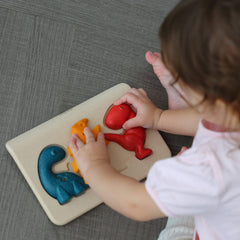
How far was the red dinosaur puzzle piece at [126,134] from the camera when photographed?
60cm

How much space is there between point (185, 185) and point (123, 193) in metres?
0.11

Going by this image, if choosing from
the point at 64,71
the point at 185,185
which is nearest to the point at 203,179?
the point at 185,185

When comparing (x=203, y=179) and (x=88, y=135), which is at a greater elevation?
(x=203, y=179)

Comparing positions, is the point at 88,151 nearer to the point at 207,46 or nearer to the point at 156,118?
the point at 156,118

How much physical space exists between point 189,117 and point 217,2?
0.89 ft

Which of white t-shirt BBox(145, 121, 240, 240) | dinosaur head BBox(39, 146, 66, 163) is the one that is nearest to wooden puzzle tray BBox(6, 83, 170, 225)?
dinosaur head BBox(39, 146, 66, 163)

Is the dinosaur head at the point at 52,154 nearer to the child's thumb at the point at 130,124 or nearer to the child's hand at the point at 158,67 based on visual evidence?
the child's thumb at the point at 130,124

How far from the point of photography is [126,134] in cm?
61

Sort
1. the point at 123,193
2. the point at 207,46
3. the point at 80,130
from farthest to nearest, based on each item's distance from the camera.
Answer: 1. the point at 80,130
2. the point at 123,193
3. the point at 207,46

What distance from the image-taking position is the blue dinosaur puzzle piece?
56cm

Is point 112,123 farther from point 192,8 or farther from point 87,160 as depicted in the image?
point 192,8

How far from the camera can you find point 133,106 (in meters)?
0.62

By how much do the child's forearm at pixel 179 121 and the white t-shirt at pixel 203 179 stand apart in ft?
0.45

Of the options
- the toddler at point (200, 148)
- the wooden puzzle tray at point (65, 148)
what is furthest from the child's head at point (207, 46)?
the wooden puzzle tray at point (65, 148)
